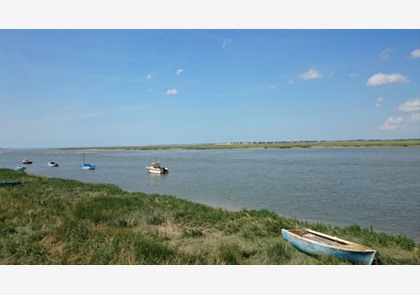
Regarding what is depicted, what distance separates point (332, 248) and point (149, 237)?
5319 mm

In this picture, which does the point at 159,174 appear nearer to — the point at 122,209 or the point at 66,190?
the point at 66,190

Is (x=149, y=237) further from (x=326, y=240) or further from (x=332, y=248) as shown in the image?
(x=326, y=240)

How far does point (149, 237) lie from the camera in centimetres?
1034

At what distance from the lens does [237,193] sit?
1049 inches

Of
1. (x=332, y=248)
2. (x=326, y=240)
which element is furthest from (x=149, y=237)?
(x=326, y=240)

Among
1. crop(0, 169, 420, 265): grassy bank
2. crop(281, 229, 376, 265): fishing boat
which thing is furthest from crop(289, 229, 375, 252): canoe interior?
crop(0, 169, 420, 265): grassy bank

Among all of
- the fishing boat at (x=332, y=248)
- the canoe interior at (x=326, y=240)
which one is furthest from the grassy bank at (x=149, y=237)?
the canoe interior at (x=326, y=240)

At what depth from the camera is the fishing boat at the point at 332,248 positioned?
843 centimetres

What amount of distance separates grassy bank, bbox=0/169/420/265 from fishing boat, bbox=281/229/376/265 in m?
0.19

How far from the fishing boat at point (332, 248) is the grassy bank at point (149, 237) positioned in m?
0.19

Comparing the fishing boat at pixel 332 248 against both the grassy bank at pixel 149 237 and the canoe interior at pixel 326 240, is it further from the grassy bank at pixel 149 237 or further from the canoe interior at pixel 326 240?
the grassy bank at pixel 149 237

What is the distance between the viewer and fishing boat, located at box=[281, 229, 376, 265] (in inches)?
332
